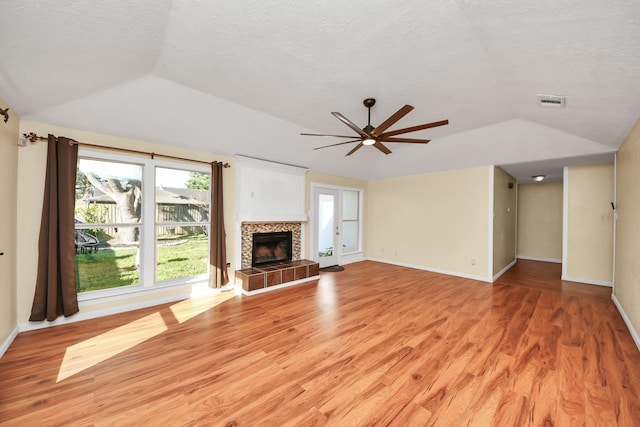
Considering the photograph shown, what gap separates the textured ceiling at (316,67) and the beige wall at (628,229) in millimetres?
353

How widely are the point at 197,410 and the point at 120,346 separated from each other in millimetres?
1446

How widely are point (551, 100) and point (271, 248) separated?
4.87 meters

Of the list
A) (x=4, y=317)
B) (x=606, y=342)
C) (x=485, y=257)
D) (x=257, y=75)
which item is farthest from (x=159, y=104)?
(x=485, y=257)

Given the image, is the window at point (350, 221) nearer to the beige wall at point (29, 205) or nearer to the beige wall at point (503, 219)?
the beige wall at point (503, 219)

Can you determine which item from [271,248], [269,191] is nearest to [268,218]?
[269,191]

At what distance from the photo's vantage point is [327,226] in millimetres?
6312

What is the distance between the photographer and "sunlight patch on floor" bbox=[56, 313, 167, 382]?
217 centimetres

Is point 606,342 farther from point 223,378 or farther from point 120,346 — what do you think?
point 120,346

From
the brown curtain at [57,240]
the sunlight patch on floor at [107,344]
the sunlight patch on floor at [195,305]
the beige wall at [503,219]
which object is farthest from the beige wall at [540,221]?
the brown curtain at [57,240]

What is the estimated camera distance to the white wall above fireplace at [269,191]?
14.8 feet

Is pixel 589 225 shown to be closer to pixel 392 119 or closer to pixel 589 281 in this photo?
→ pixel 589 281

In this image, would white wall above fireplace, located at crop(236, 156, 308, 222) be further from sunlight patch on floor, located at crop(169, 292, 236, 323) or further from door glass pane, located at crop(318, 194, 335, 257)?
sunlight patch on floor, located at crop(169, 292, 236, 323)

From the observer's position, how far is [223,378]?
2.02 m

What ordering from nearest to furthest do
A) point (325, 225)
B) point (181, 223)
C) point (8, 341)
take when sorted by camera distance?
point (8, 341) < point (181, 223) < point (325, 225)
